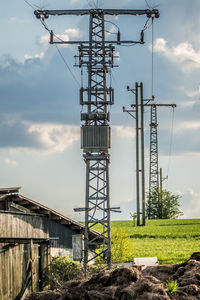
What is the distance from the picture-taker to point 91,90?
3325 centimetres

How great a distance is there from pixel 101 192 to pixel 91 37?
8606mm

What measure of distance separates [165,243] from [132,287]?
35.7m

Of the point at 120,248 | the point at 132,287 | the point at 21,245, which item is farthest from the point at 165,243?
the point at 132,287

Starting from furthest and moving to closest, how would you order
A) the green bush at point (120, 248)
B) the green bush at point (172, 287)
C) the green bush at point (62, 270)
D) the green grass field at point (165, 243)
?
the green grass field at point (165, 243) → the green bush at point (120, 248) → the green bush at point (62, 270) → the green bush at point (172, 287)

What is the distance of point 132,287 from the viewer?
16.7 metres

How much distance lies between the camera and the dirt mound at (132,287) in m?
16.5

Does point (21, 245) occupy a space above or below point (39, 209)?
below

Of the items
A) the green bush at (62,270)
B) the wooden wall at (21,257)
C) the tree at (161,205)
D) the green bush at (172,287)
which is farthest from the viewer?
the tree at (161,205)

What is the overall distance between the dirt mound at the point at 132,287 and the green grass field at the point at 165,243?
2085cm

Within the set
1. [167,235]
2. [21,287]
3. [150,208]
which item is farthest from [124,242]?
[150,208]

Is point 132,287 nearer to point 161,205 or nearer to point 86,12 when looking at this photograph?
point 86,12

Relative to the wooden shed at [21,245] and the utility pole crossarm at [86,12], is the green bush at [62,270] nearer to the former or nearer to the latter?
the wooden shed at [21,245]

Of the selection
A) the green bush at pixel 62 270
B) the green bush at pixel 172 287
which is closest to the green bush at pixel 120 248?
the green bush at pixel 62 270

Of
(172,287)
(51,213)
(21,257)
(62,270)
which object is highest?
(51,213)
